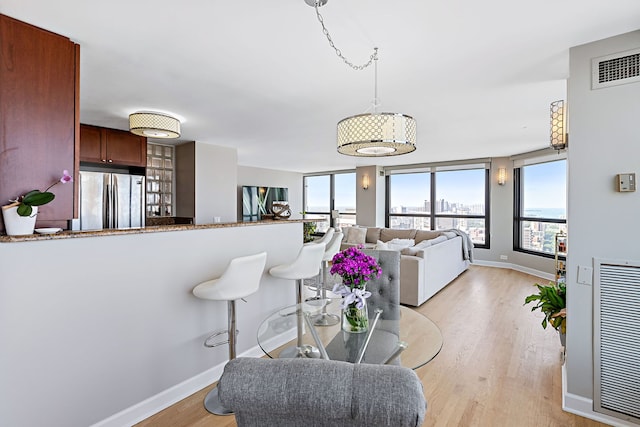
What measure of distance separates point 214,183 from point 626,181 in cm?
508

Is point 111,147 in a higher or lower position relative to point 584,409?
higher

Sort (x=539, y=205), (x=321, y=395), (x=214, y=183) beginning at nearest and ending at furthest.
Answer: (x=321, y=395) < (x=214, y=183) < (x=539, y=205)

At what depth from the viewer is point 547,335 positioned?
334 centimetres

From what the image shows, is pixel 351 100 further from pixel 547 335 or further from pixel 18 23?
pixel 547 335

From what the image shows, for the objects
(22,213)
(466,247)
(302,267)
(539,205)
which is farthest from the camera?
(466,247)

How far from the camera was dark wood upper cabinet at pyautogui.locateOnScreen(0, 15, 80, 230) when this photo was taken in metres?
1.74

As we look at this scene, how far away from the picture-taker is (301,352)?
1.73 m

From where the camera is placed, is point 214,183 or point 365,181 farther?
point 365,181

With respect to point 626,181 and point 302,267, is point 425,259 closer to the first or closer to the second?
point 302,267

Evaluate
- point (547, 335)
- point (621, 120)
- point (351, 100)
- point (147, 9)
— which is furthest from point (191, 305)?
point (547, 335)

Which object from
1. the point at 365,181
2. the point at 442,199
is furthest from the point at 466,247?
the point at 365,181

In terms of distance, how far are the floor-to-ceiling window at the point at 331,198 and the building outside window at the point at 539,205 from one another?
409cm

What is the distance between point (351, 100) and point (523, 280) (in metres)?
4.82

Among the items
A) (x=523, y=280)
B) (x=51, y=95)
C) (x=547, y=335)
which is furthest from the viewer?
(x=523, y=280)
